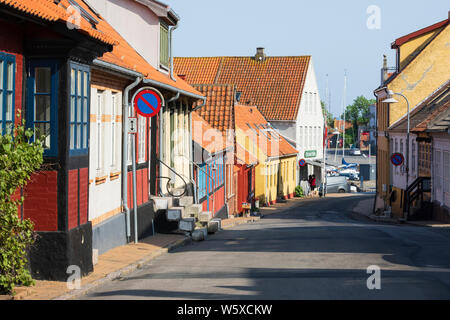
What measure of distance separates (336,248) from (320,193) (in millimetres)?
49308

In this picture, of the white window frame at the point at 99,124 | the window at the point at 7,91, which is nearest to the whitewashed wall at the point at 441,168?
the white window frame at the point at 99,124

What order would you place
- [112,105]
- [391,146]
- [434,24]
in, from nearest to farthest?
[112,105]
[434,24]
[391,146]

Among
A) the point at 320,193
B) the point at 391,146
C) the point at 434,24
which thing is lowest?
the point at 320,193

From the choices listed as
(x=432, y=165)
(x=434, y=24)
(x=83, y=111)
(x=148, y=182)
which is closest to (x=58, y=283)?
(x=83, y=111)

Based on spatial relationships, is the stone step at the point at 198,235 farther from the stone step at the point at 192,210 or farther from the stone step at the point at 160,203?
the stone step at the point at 192,210

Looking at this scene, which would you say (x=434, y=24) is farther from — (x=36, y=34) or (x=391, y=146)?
(x=36, y=34)

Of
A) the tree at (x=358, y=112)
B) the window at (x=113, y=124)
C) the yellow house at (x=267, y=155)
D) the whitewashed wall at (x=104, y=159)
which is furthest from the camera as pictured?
the tree at (x=358, y=112)

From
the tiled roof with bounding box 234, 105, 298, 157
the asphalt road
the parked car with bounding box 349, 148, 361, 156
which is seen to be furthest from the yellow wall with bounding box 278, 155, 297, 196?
the parked car with bounding box 349, 148, 361, 156

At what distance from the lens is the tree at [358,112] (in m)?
172

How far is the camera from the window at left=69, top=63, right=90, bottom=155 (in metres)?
10.6

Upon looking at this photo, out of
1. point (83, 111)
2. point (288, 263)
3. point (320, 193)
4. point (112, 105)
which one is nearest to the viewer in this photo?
point (83, 111)

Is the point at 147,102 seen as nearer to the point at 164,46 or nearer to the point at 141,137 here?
the point at 141,137

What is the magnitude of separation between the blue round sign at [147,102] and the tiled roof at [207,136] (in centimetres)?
1086

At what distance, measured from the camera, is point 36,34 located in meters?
10.2
